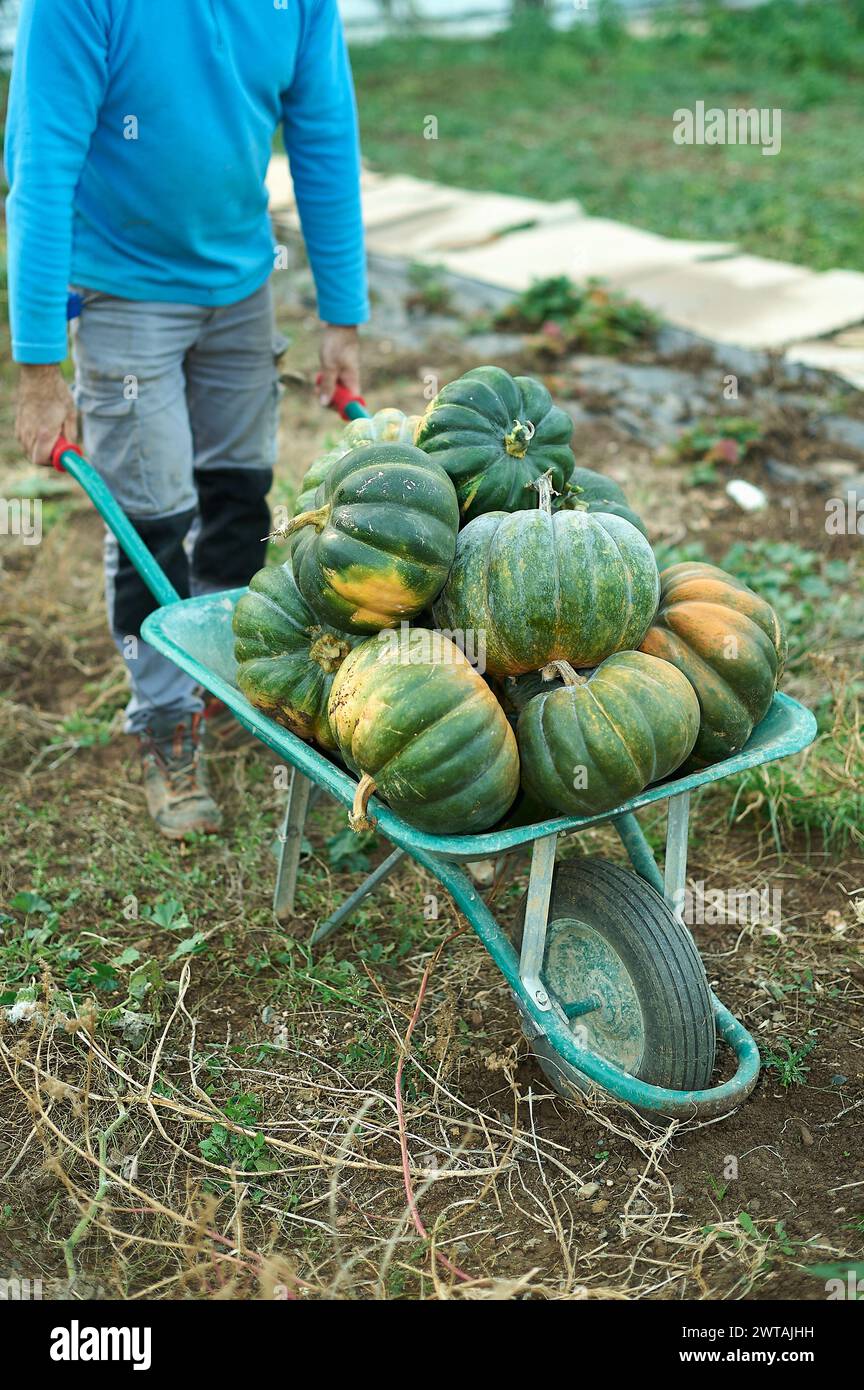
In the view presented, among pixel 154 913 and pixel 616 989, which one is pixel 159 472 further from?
pixel 616 989

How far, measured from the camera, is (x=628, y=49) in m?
14.6

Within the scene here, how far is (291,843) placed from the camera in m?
3.23

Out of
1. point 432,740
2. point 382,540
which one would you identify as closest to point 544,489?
point 382,540

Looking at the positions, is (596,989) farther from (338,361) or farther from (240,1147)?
(338,361)

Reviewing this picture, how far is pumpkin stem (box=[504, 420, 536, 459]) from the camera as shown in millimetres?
2686

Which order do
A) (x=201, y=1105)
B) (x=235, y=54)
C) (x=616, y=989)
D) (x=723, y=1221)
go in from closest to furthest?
(x=723, y=1221), (x=616, y=989), (x=201, y=1105), (x=235, y=54)

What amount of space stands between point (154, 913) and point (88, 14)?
2165mm

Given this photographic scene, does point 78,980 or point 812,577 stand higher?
point 812,577

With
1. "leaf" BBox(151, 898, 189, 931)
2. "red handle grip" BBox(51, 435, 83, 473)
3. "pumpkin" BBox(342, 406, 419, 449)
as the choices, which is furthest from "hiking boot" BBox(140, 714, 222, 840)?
"pumpkin" BBox(342, 406, 419, 449)

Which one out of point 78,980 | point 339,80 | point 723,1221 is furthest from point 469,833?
point 339,80

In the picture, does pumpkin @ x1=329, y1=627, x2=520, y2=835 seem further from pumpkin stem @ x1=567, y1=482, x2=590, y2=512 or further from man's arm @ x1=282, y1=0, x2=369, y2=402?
man's arm @ x1=282, y1=0, x2=369, y2=402

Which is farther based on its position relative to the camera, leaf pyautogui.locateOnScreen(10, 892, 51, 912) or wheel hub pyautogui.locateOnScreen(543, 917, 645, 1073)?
leaf pyautogui.locateOnScreen(10, 892, 51, 912)

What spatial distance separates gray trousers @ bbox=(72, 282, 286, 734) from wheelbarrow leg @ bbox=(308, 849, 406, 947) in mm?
891

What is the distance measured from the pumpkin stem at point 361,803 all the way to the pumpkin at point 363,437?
717 millimetres
